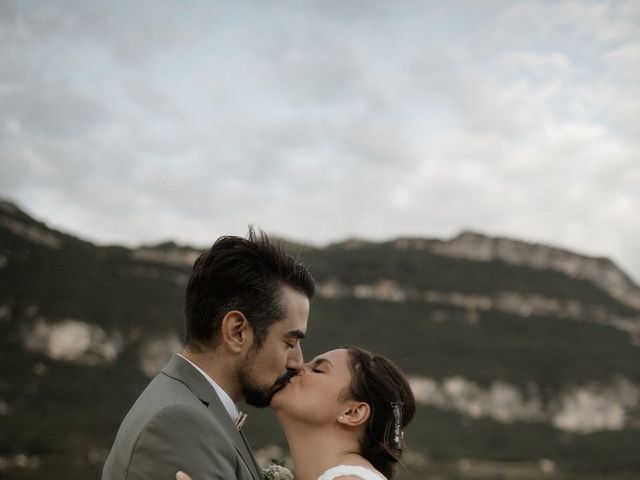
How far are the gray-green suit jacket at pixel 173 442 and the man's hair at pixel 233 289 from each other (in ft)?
1.35

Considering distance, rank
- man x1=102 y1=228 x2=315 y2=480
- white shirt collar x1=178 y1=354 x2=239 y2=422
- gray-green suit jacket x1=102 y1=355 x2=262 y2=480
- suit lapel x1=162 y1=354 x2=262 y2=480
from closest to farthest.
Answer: gray-green suit jacket x1=102 y1=355 x2=262 y2=480
man x1=102 y1=228 x2=315 y2=480
suit lapel x1=162 y1=354 x2=262 y2=480
white shirt collar x1=178 y1=354 x2=239 y2=422

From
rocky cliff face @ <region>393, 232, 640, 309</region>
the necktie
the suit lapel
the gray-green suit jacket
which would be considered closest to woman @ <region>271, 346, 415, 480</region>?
the necktie

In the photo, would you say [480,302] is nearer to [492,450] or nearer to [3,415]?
[492,450]

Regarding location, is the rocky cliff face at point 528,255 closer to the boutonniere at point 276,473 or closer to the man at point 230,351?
the boutonniere at point 276,473

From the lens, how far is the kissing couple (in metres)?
3.02

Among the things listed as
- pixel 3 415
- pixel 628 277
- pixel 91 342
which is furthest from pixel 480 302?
pixel 3 415

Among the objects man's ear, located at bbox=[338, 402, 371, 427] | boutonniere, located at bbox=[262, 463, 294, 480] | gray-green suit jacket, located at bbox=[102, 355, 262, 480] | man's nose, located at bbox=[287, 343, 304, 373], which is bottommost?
gray-green suit jacket, located at bbox=[102, 355, 262, 480]

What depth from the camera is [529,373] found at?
110 meters

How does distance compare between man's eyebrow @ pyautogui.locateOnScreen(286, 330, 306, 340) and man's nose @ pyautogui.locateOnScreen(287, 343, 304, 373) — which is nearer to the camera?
man's eyebrow @ pyautogui.locateOnScreen(286, 330, 306, 340)

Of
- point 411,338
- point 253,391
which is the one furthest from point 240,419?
point 411,338

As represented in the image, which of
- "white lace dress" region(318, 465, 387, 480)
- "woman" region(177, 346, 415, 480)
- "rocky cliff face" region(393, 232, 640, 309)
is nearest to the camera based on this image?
"white lace dress" region(318, 465, 387, 480)

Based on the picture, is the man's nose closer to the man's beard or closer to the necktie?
the man's beard

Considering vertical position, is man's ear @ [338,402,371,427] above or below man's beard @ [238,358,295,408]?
above

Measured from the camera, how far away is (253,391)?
381cm
